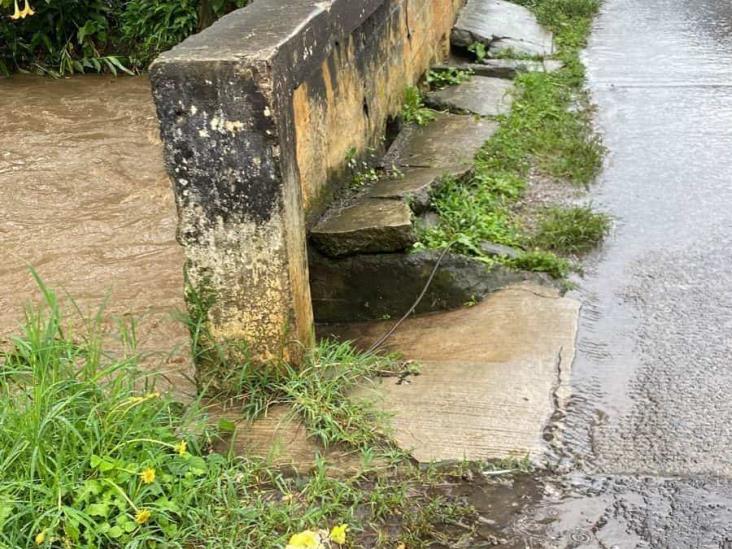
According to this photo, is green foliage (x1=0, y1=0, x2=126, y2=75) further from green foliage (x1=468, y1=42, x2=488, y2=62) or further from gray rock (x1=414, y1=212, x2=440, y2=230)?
gray rock (x1=414, y1=212, x2=440, y2=230)

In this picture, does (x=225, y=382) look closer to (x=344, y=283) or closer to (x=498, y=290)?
(x=344, y=283)

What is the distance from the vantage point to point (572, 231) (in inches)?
181

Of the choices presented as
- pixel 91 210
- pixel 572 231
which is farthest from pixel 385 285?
pixel 91 210

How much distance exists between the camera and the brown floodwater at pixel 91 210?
4.50 m

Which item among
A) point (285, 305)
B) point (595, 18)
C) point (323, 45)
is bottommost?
point (595, 18)

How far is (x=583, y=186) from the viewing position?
17.3 feet

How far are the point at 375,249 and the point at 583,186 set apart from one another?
69.6 inches

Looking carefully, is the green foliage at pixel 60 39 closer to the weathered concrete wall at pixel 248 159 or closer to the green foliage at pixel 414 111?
the green foliage at pixel 414 111

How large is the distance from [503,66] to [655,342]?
3823 mm

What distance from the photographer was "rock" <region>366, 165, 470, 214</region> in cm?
435

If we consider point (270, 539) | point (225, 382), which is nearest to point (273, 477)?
point (270, 539)

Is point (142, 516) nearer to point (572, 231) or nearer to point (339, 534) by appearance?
point (339, 534)

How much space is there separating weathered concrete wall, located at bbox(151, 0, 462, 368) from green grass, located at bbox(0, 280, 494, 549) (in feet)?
1.12

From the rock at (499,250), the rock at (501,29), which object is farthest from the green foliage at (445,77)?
the rock at (499,250)
